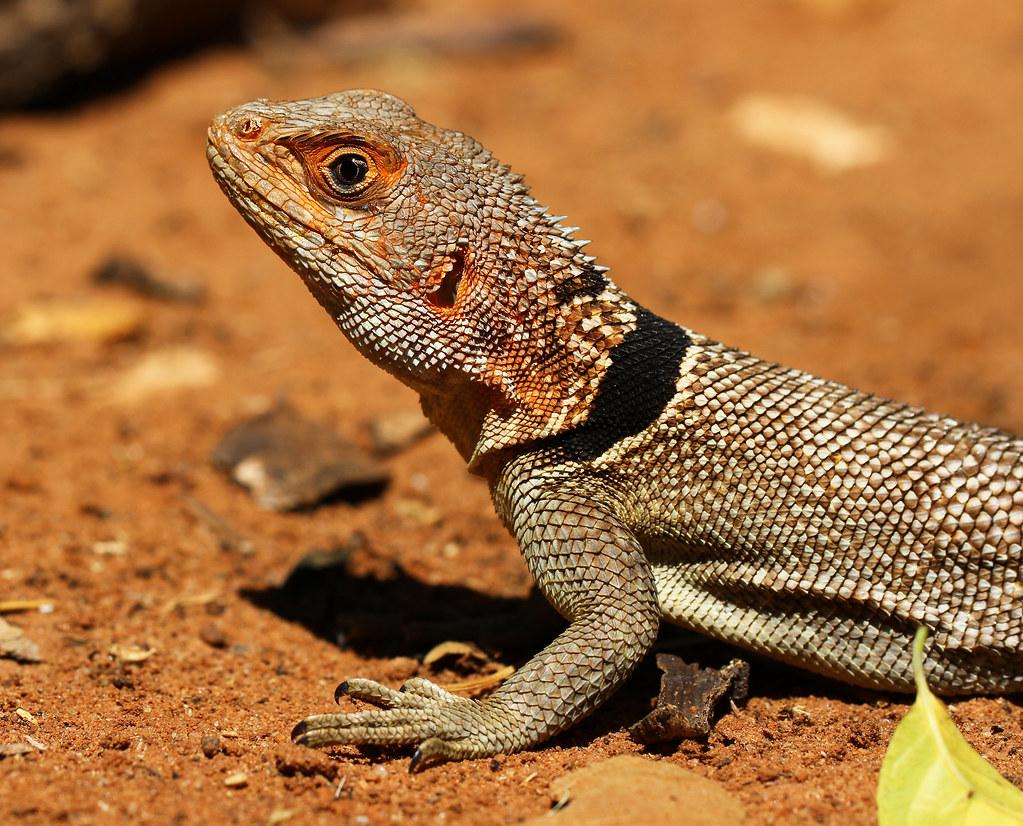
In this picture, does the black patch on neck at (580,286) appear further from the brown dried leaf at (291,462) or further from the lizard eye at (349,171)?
the brown dried leaf at (291,462)

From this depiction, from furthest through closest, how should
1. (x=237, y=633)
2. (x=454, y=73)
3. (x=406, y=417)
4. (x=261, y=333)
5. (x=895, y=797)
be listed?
(x=454, y=73)
(x=261, y=333)
(x=406, y=417)
(x=237, y=633)
(x=895, y=797)

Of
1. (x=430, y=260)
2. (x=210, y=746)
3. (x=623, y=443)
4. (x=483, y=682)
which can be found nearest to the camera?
(x=210, y=746)

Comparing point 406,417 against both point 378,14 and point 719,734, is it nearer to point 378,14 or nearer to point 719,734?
point 719,734

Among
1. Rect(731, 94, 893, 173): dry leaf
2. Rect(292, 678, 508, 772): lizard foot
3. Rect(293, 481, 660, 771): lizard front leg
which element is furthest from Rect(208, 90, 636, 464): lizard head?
Rect(731, 94, 893, 173): dry leaf

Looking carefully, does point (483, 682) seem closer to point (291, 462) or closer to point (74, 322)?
point (291, 462)

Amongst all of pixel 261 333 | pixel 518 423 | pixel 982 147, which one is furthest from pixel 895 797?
pixel 982 147

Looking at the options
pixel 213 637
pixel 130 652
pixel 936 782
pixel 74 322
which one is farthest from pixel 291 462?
pixel 936 782

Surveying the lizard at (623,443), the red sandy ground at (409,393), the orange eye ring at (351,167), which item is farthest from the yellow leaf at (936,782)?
the orange eye ring at (351,167)

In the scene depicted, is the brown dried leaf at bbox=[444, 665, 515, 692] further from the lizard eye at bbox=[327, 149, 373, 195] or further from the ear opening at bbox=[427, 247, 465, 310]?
the lizard eye at bbox=[327, 149, 373, 195]
